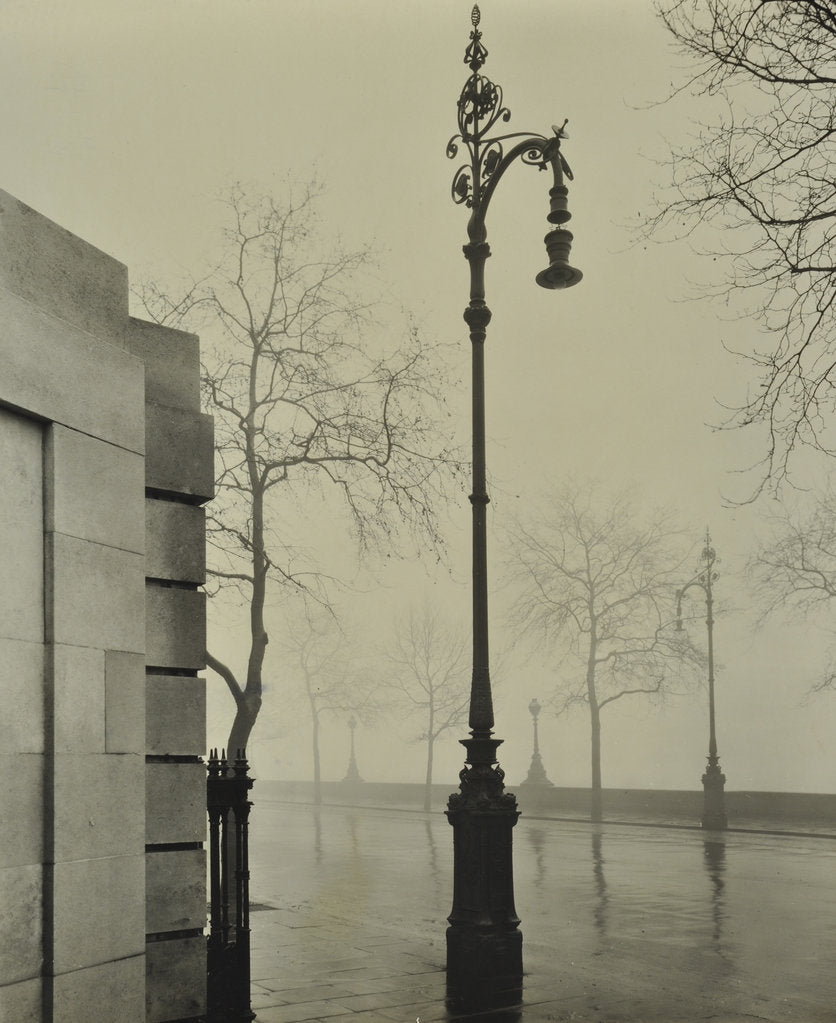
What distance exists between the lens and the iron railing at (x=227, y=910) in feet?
25.9

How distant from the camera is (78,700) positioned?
6023 millimetres

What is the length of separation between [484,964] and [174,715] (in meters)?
4.12

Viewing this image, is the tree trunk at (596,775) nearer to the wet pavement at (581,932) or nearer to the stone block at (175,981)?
the wet pavement at (581,932)

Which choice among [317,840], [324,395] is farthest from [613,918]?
[317,840]

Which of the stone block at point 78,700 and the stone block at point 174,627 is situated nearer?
the stone block at point 78,700

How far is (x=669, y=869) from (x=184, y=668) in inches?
596

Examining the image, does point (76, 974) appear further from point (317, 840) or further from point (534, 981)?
point (317, 840)

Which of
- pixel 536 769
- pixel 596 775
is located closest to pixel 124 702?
pixel 596 775

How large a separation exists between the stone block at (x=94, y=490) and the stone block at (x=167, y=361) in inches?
25.8

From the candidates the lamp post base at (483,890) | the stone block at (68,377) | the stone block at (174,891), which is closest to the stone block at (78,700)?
the stone block at (174,891)

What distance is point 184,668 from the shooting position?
277 inches

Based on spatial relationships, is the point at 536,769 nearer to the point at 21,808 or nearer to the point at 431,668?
the point at 431,668

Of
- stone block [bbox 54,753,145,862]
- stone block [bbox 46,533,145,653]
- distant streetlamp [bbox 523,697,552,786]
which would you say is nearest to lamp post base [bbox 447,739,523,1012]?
stone block [bbox 54,753,145,862]

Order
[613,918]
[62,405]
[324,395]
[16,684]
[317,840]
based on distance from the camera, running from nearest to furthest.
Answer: [16,684]
[62,405]
[613,918]
[324,395]
[317,840]
